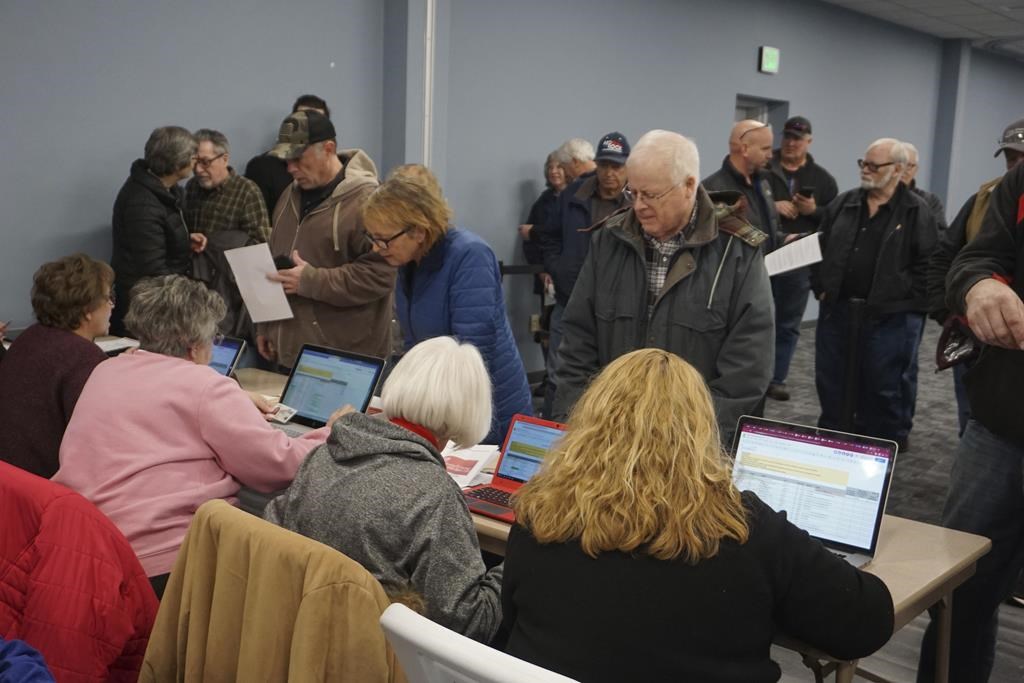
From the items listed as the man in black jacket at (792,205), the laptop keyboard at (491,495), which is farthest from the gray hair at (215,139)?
the man in black jacket at (792,205)

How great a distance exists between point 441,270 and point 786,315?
168 inches

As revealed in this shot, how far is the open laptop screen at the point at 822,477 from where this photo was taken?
6.28 feet

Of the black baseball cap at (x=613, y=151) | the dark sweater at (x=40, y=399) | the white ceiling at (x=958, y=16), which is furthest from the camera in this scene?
the white ceiling at (x=958, y=16)

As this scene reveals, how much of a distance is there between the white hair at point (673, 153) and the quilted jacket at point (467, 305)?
61 cm

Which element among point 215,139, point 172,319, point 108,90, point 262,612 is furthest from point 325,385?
point 108,90

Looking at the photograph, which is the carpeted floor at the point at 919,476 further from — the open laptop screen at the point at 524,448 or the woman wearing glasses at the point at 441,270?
the woman wearing glasses at the point at 441,270

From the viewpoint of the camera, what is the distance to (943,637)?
78.4 inches

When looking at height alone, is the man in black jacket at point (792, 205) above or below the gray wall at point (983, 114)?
below

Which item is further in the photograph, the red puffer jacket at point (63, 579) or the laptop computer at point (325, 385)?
the laptop computer at point (325, 385)

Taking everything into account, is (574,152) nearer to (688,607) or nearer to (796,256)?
(796,256)

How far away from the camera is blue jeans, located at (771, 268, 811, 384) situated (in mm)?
6508

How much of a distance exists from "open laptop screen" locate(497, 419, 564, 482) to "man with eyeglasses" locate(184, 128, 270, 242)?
2584mm

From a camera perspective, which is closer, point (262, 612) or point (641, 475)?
point (641, 475)

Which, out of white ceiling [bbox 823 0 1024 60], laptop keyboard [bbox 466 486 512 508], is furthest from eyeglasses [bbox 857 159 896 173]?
white ceiling [bbox 823 0 1024 60]
